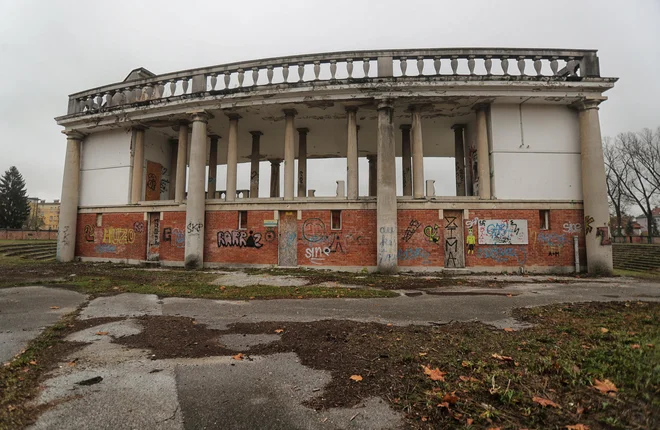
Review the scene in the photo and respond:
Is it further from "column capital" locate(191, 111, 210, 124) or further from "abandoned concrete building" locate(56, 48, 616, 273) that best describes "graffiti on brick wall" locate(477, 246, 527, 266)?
"column capital" locate(191, 111, 210, 124)

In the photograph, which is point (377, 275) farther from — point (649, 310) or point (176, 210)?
point (176, 210)

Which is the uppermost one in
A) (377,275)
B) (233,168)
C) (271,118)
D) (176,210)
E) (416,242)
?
(271,118)

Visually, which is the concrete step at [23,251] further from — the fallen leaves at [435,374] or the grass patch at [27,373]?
the fallen leaves at [435,374]

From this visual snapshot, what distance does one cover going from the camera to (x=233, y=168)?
15.1 meters

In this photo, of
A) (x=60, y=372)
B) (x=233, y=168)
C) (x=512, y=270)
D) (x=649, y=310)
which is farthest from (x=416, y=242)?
(x=60, y=372)

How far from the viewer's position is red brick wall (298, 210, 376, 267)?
13367mm

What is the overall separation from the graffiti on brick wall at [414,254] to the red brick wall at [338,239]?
1091mm

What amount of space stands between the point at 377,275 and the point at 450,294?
14.3ft

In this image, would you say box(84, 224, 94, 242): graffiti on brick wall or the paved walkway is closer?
the paved walkway

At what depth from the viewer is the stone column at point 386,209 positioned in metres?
12.7

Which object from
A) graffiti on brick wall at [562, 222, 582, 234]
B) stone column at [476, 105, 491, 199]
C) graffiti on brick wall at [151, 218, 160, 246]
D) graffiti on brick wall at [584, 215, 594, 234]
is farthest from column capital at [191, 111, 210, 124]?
graffiti on brick wall at [584, 215, 594, 234]

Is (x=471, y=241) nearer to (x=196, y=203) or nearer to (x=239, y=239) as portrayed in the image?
(x=239, y=239)

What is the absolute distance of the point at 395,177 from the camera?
1290 cm

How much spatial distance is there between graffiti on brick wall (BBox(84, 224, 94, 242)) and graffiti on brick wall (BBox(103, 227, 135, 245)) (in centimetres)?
77
